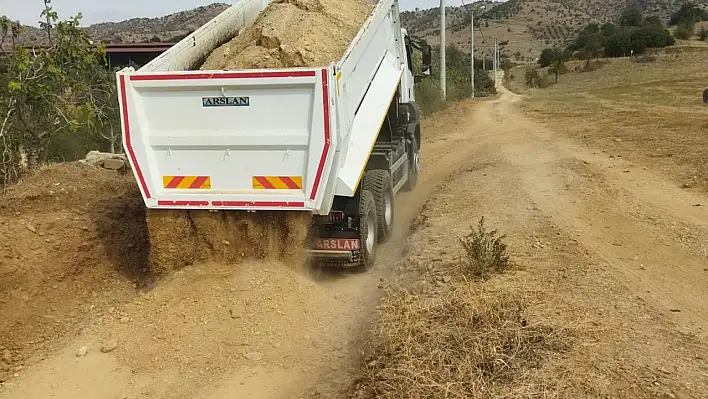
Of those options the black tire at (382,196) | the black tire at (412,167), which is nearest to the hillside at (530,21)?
the black tire at (412,167)

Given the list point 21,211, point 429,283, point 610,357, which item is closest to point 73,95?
point 21,211

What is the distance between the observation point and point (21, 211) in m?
7.95

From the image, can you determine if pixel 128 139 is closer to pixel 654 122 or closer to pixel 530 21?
pixel 654 122

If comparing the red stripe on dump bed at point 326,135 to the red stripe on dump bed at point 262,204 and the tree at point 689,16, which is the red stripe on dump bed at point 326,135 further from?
the tree at point 689,16

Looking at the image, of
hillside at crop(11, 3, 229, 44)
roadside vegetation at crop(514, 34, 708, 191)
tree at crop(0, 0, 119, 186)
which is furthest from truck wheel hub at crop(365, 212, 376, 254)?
hillside at crop(11, 3, 229, 44)

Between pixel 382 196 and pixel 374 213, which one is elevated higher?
pixel 382 196

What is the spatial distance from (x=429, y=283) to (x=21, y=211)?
5352 mm

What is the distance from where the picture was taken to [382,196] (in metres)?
7.46

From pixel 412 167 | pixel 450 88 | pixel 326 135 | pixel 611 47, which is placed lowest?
pixel 450 88

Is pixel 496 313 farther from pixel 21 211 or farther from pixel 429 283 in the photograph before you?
pixel 21 211

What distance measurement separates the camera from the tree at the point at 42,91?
32.1 feet

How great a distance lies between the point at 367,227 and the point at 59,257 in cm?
329

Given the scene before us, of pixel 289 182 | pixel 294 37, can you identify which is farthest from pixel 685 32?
pixel 289 182

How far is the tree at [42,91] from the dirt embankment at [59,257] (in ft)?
5.45
